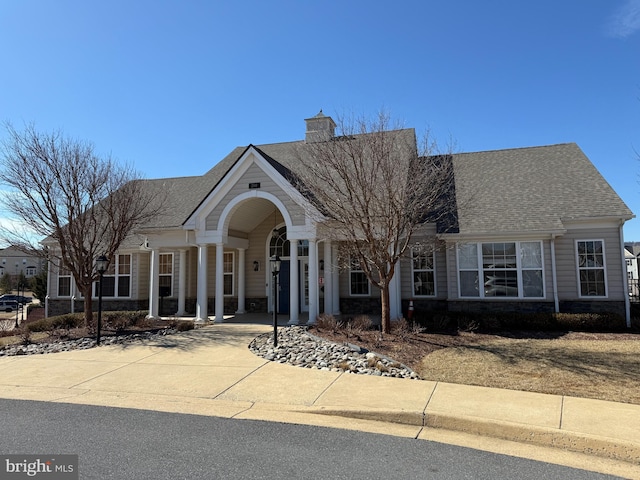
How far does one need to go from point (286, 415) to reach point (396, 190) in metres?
7.04

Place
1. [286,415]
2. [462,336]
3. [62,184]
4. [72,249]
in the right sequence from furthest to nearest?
1. [72,249]
2. [62,184]
3. [462,336]
4. [286,415]

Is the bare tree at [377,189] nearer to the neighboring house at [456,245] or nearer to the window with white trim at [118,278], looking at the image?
Result: the neighboring house at [456,245]

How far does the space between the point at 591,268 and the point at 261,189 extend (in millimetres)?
12059

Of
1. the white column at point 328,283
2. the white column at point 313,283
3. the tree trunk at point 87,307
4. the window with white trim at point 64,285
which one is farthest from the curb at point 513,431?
the window with white trim at point 64,285

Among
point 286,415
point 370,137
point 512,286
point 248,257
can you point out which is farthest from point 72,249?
point 512,286

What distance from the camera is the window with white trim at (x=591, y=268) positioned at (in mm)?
15336

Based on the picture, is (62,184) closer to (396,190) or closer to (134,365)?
(134,365)

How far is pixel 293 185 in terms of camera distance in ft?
50.6

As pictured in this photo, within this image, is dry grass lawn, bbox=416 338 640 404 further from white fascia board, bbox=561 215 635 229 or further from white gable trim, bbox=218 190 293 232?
white gable trim, bbox=218 190 293 232

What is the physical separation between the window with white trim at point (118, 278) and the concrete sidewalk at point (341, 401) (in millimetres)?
10241

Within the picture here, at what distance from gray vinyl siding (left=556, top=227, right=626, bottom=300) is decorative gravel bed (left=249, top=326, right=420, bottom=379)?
9.18 m

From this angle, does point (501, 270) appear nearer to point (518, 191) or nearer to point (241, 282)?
point (518, 191)

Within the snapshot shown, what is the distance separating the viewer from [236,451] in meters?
5.26

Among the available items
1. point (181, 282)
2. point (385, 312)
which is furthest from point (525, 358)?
point (181, 282)
